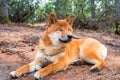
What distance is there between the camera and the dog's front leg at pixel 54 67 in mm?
5284

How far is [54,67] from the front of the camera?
18.0 ft

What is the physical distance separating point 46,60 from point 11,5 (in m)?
9.29

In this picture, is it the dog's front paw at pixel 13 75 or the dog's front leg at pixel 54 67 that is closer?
the dog's front leg at pixel 54 67

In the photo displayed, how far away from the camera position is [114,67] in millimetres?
6047

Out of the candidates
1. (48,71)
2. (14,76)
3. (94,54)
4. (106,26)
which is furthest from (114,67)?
(106,26)

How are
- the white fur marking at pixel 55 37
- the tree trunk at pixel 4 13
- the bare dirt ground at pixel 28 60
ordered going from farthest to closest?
the tree trunk at pixel 4 13 → the white fur marking at pixel 55 37 → the bare dirt ground at pixel 28 60

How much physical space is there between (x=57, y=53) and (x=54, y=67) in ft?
1.22

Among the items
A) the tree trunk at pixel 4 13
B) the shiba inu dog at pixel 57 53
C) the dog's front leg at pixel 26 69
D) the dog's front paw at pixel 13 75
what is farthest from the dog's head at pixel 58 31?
the tree trunk at pixel 4 13

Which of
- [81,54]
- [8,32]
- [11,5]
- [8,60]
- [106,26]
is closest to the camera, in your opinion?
[81,54]

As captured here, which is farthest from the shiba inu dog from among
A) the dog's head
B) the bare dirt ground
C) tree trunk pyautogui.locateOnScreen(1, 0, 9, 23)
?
tree trunk pyautogui.locateOnScreen(1, 0, 9, 23)

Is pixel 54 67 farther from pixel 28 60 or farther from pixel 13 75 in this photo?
pixel 28 60

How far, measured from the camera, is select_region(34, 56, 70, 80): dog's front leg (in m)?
5.28

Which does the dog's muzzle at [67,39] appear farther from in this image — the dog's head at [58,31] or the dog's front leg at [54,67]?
the dog's front leg at [54,67]

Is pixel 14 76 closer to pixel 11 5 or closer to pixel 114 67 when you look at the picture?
pixel 114 67
